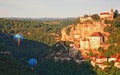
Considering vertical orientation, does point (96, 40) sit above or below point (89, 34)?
below

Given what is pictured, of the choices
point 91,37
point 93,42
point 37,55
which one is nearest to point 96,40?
point 93,42

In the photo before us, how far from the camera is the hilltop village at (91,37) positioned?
96688 mm

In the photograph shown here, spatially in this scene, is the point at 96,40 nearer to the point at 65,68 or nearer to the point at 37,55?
the point at 65,68

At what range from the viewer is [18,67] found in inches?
3423

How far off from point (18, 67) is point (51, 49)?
24.3m

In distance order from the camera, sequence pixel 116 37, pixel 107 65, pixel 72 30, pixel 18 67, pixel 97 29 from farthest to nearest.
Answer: pixel 72 30 < pixel 97 29 < pixel 116 37 < pixel 107 65 < pixel 18 67

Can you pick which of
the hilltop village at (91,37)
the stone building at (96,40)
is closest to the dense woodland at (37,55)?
the hilltop village at (91,37)

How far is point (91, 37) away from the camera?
104m

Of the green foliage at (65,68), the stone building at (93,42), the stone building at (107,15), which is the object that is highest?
the stone building at (107,15)

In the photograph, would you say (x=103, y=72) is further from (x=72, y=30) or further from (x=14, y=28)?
(x=14, y=28)

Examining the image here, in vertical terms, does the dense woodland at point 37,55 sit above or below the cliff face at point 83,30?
below

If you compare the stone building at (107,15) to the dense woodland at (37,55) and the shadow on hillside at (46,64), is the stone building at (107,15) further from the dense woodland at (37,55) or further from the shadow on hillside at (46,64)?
the shadow on hillside at (46,64)

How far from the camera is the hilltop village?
317ft

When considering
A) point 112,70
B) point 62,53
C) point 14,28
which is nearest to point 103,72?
point 112,70
